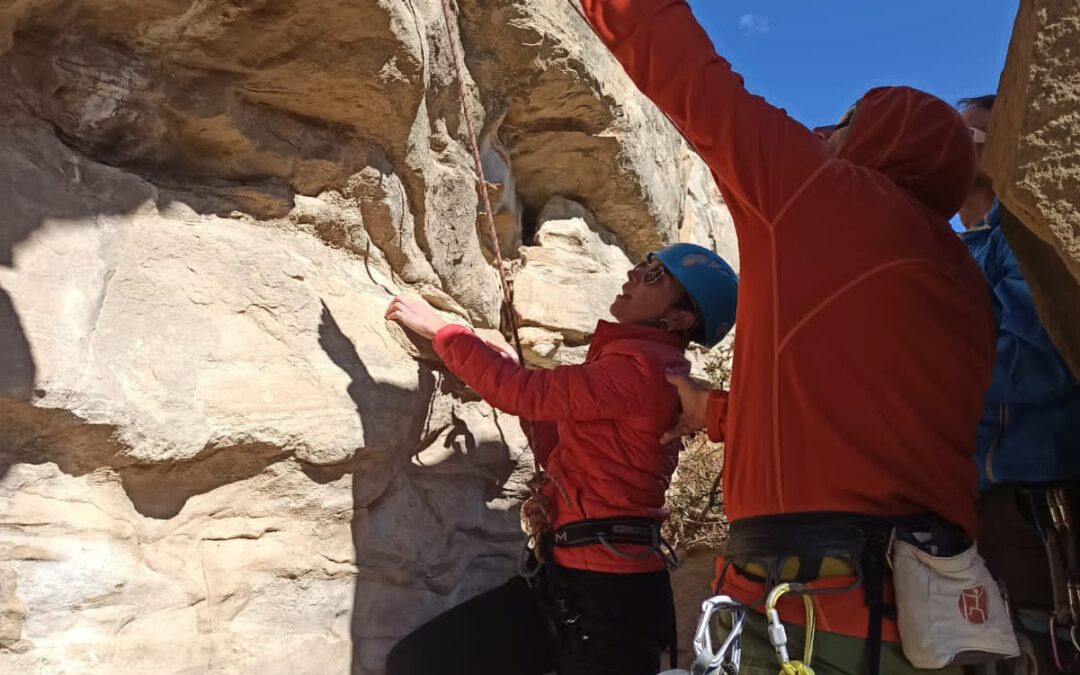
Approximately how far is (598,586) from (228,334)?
4.67 ft

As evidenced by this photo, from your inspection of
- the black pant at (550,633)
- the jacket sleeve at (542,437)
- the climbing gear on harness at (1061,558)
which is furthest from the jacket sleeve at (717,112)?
the jacket sleeve at (542,437)

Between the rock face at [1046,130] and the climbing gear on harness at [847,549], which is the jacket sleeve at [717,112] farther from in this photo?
the climbing gear on harness at [847,549]

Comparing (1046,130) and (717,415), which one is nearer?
(1046,130)

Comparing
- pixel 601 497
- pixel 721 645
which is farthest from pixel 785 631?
pixel 601 497

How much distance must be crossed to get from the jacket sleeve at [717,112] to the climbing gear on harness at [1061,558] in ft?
3.62

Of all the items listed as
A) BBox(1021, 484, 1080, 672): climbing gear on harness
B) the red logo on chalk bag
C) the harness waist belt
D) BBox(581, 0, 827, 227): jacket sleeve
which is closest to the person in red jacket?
the harness waist belt

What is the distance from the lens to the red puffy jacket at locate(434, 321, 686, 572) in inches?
104

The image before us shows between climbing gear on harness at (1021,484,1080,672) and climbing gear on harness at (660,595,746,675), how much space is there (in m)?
0.96

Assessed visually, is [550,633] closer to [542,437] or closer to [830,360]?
[542,437]

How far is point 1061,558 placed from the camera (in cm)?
217

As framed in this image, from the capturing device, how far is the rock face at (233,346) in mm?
2412

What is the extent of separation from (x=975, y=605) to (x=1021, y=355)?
2.80 feet

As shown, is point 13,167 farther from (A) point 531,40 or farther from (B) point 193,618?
(A) point 531,40

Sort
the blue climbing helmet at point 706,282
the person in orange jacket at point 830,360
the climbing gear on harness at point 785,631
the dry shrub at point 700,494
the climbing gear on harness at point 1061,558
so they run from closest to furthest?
1. the climbing gear on harness at point 785,631
2. the person in orange jacket at point 830,360
3. the climbing gear on harness at point 1061,558
4. the blue climbing helmet at point 706,282
5. the dry shrub at point 700,494
